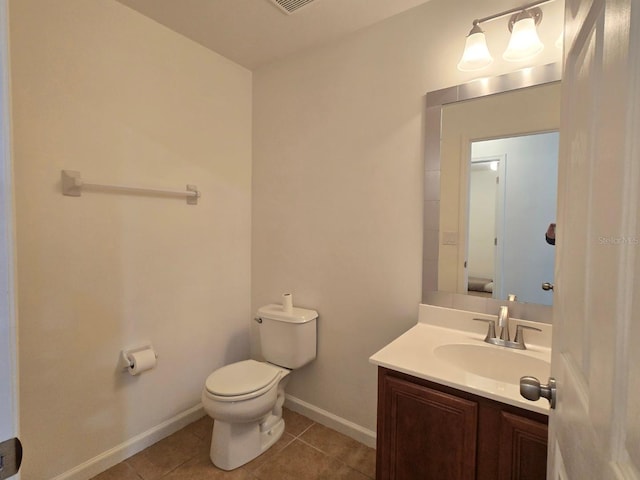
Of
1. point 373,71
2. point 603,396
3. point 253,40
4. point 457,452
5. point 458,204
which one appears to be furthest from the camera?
point 253,40

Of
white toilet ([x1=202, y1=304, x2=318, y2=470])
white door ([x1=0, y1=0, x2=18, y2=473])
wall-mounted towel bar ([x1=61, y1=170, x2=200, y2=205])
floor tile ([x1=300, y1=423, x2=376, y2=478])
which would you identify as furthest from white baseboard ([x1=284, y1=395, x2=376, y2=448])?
white door ([x1=0, y1=0, x2=18, y2=473])

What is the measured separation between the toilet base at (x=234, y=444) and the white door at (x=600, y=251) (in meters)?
1.50

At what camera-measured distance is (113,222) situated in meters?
1.69

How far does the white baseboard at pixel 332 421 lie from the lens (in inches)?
74.9

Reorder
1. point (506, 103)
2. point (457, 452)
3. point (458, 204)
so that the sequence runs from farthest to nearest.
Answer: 1. point (458, 204)
2. point (506, 103)
3. point (457, 452)

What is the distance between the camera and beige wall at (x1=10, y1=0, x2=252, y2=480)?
1440 mm

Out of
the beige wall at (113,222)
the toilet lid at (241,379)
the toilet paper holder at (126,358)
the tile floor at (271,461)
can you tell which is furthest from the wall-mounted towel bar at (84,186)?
the tile floor at (271,461)

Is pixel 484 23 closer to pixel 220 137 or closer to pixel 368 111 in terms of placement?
pixel 368 111

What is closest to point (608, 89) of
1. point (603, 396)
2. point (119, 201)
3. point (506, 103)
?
point (603, 396)

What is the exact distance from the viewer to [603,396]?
438 mm

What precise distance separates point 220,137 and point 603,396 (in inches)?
89.7

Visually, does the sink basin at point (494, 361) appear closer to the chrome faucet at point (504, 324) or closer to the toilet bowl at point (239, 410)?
Result: the chrome faucet at point (504, 324)

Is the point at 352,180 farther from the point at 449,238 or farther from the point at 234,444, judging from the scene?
the point at 234,444

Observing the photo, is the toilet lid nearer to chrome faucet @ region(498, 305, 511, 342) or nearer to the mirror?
the mirror
